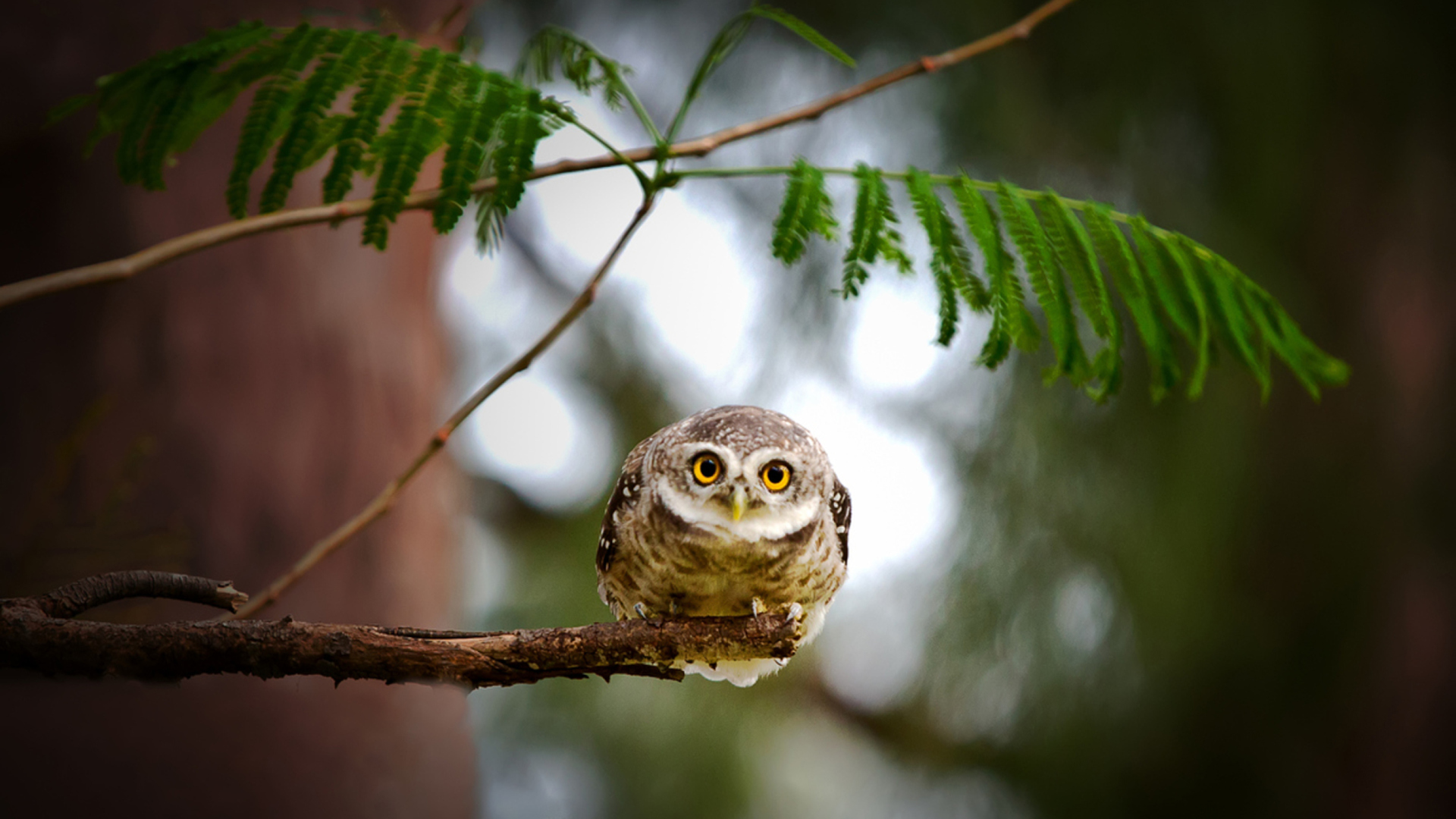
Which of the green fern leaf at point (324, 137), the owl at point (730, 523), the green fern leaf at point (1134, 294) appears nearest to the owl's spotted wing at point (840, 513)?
the owl at point (730, 523)

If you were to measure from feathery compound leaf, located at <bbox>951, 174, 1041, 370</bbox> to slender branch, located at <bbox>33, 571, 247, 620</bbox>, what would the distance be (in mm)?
866

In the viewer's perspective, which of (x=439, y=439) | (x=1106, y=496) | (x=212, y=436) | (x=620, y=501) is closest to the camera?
(x=439, y=439)

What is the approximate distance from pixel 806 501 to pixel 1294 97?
390 cm

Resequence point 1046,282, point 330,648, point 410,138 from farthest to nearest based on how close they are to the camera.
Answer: point 1046,282 < point 410,138 < point 330,648

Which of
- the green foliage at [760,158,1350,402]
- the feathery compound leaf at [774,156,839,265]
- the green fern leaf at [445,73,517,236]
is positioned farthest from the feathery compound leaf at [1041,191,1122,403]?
the green fern leaf at [445,73,517,236]

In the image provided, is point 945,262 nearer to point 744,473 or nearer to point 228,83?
point 744,473

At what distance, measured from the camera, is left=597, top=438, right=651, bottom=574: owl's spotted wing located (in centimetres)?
134

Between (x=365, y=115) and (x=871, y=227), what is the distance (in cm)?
59

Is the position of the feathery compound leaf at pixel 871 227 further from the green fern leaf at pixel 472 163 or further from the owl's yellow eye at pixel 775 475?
the green fern leaf at pixel 472 163

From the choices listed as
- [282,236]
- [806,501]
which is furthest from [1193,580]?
[282,236]

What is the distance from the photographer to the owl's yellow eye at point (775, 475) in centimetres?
113

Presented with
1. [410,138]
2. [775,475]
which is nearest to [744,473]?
[775,475]

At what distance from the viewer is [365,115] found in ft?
3.58

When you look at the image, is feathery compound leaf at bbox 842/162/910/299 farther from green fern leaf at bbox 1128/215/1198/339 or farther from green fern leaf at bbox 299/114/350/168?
green fern leaf at bbox 299/114/350/168
